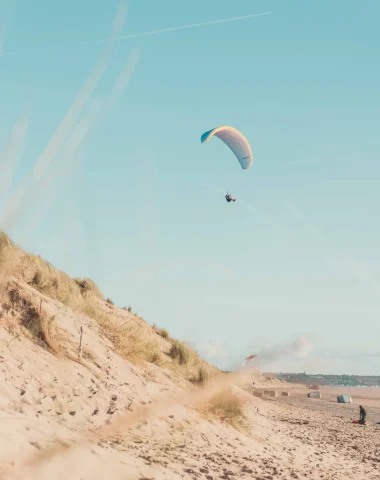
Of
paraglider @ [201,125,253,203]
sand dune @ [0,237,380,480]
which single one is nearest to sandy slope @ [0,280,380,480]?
sand dune @ [0,237,380,480]

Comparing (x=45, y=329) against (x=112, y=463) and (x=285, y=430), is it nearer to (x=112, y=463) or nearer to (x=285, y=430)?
(x=112, y=463)

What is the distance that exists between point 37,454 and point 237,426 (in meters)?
7.63

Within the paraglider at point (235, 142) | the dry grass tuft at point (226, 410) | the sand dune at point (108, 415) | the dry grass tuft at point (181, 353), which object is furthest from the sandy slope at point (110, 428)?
the paraglider at point (235, 142)

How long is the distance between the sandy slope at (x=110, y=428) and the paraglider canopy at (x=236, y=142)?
39.8 feet

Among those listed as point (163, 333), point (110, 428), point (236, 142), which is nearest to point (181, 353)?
point (163, 333)

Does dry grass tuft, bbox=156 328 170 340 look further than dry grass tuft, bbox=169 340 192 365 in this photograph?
Yes

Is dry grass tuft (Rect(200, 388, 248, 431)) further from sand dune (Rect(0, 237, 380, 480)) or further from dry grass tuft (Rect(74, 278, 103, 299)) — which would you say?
dry grass tuft (Rect(74, 278, 103, 299))

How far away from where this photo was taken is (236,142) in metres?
23.9

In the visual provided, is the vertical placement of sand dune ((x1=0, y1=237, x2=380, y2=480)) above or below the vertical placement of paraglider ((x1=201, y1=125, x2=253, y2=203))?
below

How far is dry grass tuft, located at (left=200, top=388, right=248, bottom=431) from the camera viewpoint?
1174cm

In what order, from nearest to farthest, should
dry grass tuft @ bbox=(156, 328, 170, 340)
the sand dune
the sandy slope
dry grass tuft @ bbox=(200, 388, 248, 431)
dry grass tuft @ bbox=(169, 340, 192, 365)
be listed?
1. the sandy slope
2. the sand dune
3. dry grass tuft @ bbox=(200, 388, 248, 431)
4. dry grass tuft @ bbox=(169, 340, 192, 365)
5. dry grass tuft @ bbox=(156, 328, 170, 340)

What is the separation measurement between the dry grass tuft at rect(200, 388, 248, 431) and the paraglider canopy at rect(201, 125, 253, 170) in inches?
483

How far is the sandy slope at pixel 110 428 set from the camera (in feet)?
18.8

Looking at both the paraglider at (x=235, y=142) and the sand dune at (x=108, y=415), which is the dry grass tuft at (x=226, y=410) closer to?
the sand dune at (x=108, y=415)
